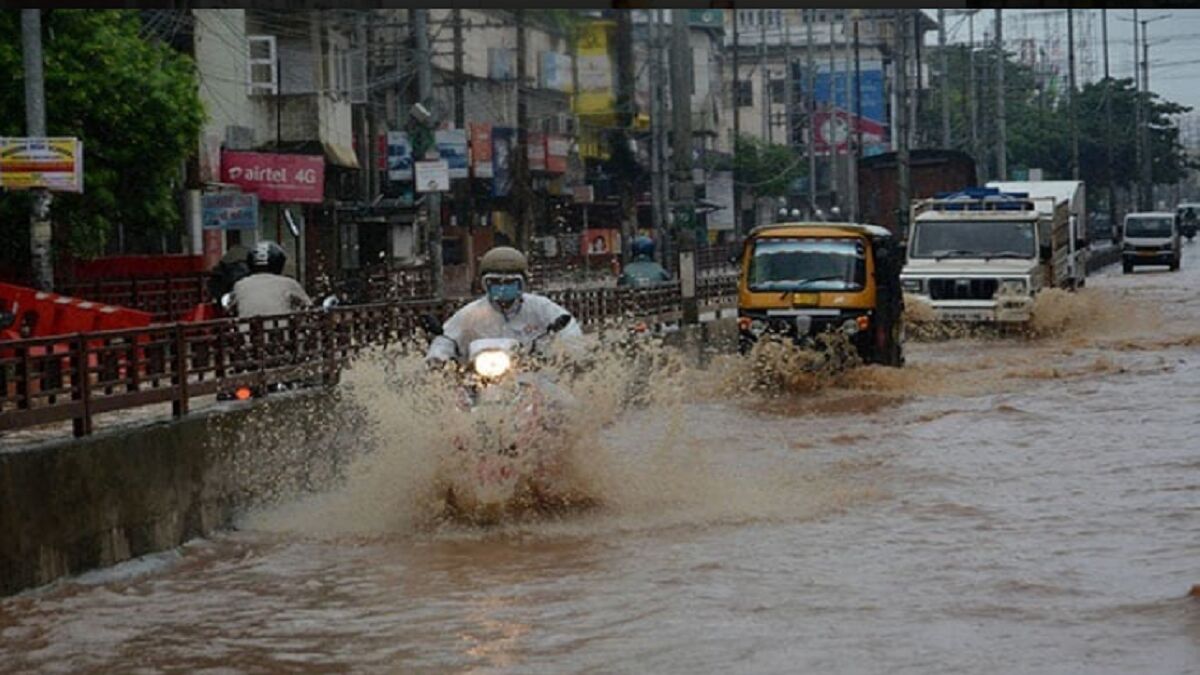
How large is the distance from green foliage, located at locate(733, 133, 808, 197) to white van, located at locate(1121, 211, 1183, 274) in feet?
73.1

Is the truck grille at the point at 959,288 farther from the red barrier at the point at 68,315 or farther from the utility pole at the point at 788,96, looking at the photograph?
the utility pole at the point at 788,96

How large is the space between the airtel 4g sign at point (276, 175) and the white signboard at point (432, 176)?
737 centimetres

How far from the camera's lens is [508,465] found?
12.4 meters

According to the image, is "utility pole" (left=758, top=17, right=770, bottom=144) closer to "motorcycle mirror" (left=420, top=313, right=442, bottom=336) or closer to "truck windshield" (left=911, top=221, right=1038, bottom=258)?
"truck windshield" (left=911, top=221, right=1038, bottom=258)

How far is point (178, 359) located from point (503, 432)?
249 centimetres

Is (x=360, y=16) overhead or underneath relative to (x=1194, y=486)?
overhead

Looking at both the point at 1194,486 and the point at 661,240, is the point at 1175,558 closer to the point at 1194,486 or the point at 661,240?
the point at 1194,486

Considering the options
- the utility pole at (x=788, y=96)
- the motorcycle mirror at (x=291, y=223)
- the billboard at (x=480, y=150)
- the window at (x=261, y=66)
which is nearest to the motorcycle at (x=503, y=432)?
the window at (x=261, y=66)

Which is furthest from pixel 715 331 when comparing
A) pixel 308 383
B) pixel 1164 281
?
pixel 1164 281

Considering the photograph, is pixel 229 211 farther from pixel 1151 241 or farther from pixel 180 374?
pixel 1151 241

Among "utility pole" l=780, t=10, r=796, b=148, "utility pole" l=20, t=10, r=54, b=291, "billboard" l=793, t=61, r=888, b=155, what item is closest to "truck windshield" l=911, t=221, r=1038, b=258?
"utility pole" l=20, t=10, r=54, b=291

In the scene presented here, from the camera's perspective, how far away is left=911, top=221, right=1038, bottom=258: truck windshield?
3297 cm

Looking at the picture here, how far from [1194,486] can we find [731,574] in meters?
5.11

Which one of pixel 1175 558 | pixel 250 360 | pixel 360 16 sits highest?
pixel 360 16
